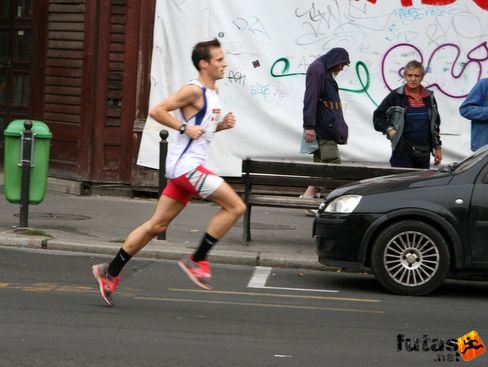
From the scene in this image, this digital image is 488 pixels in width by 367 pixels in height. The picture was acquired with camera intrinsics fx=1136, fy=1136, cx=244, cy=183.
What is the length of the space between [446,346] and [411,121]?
4.99 metres

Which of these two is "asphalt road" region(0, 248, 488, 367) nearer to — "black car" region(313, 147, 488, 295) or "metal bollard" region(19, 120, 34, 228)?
"black car" region(313, 147, 488, 295)

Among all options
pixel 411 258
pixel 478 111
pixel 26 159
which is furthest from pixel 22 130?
pixel 478 111

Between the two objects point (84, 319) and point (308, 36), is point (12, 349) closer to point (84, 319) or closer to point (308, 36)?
point (84, 319)

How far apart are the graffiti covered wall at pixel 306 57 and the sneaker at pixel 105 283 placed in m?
7.01

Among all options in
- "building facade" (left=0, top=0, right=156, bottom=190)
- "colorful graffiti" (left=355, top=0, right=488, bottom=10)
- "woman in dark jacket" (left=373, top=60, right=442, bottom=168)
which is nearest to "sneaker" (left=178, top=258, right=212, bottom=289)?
"woman in dark jacket" (left=373, top=60, right=442, bottom=168)

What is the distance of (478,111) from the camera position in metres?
12.3

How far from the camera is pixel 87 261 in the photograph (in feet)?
34.9

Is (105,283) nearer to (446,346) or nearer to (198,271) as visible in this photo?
(198,271)

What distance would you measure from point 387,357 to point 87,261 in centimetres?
437

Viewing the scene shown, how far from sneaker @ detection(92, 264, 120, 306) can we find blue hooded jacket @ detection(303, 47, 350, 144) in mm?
5039

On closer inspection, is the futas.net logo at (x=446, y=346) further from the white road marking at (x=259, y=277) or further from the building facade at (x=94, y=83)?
the building facade at (x=94, y=83)

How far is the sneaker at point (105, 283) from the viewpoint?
8203 mm

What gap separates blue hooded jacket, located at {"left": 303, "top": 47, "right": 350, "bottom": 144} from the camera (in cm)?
1286

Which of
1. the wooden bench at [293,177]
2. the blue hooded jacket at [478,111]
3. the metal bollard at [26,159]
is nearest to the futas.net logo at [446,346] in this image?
the wooden bench at [293,177]
